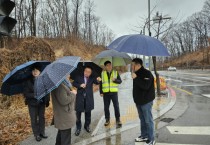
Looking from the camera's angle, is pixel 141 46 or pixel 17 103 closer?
pixel 141 46

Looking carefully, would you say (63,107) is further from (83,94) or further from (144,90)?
(83,94)

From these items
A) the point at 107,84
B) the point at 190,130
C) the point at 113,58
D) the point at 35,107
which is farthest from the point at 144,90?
the point at 35,107

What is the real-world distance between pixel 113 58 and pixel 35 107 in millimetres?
2585

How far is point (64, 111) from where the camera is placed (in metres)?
4.62

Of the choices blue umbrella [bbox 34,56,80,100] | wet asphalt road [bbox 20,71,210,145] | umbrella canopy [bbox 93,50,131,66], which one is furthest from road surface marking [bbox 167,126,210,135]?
blue umbrella [bbox 34,56,80,100]

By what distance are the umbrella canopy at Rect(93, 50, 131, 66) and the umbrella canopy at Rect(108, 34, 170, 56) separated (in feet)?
4.81

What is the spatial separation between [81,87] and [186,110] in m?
4.97

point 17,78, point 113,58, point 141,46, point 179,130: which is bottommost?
point 179,130

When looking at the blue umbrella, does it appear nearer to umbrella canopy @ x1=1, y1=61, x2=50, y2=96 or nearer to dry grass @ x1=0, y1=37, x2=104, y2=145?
umbrella canopy @ x1=1, y1=61, x2=50, y2=96

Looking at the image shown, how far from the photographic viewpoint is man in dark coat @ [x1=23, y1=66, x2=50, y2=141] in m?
6.16

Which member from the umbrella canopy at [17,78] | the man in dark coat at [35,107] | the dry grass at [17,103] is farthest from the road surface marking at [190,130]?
the umbrella canopy at [17,78]

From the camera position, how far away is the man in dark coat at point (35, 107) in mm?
6160

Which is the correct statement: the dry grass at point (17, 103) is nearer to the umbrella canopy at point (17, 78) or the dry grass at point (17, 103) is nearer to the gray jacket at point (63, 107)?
the umbrella canopy at point (17, 78)

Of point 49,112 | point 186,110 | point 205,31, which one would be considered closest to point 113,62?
point 49,112
